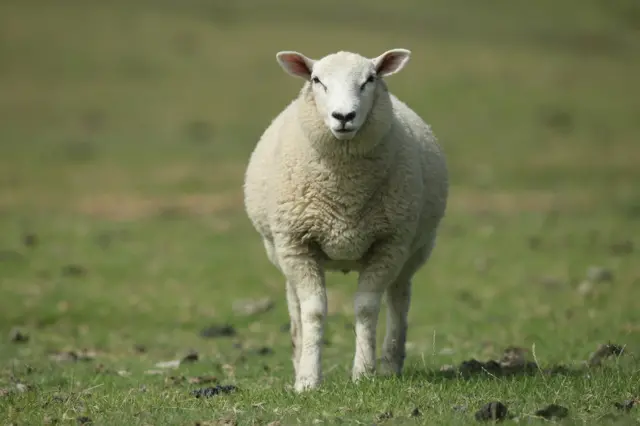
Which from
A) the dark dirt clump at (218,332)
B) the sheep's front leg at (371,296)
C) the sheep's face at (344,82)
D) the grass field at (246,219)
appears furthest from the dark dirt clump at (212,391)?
the dark dirt clump at (218,332)

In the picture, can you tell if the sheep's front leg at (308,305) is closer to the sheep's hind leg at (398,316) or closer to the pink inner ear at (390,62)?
the sheep's hind leg at (398,316)

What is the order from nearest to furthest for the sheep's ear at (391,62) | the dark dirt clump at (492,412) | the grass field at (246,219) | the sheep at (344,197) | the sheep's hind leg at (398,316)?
the dark dirt clump at (492,412) < the grass field at (246,219) < the sheep at (344,197) < the sheep's ear at (391,62) < the sheep's hind leg at (398,316)

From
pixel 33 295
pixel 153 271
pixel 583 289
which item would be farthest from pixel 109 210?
pixel 583 289

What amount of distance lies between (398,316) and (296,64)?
7.46ft

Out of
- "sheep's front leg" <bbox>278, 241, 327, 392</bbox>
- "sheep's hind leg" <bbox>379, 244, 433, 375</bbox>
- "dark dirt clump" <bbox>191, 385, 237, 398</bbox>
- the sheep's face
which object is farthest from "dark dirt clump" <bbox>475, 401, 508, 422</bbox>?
"sheep's hind leg" <bbox>379, 244, 433, 375</bbox>

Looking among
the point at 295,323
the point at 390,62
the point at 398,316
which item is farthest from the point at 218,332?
the point at 390,62

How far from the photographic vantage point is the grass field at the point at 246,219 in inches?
305

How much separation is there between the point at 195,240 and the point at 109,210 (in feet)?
17.0

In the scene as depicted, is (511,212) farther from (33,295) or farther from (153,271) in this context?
(33,295)

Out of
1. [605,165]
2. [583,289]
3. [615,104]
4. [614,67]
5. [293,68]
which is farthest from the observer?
[614,67]

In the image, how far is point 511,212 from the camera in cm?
2412

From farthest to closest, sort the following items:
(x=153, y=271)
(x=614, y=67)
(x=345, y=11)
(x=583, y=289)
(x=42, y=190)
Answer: (x=345, y=11)
(x=614, y=67)
(x=42, y=190)
(x=153, y=271)
(x=583, y=289)

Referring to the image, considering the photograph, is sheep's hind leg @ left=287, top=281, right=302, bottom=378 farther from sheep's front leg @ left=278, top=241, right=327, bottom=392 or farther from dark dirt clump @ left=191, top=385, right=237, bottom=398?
dark dirt clump @ left=191, top=385, right=237, bottom=398

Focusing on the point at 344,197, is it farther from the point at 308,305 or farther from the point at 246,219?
the point at 246,219
